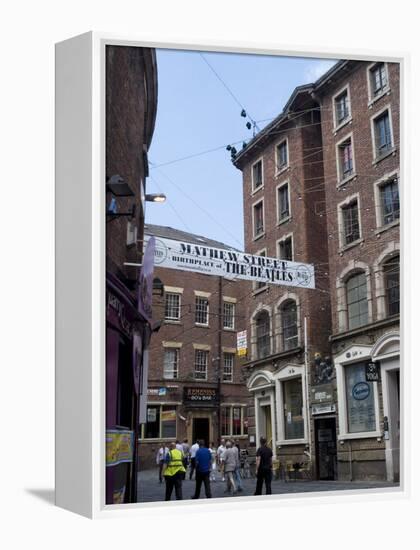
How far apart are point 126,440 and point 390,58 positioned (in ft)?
24.6

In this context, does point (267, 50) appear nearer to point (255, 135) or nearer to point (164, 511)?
point (255, 135)

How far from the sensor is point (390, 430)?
13695 millimetres

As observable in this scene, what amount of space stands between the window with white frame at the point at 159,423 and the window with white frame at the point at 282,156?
207 inches

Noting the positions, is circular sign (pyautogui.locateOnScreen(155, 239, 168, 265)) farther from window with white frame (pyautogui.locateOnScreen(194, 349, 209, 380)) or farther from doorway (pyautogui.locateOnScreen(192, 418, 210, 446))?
doorway (pyautogui.locateOnScreen(192, 418, 210, 446))

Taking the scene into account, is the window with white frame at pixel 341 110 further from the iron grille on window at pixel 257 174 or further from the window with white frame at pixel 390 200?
the iron grille on window at pixel 257 174

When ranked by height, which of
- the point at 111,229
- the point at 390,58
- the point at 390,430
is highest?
the point at 390,58

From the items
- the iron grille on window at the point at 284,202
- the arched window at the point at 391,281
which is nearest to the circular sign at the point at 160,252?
the iron grille on window at the point at 284,202

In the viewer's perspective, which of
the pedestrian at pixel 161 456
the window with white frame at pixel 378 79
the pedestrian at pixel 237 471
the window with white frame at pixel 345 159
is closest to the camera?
the pedestrian at pixel 161 456

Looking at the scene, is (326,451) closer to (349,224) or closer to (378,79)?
(349,224)

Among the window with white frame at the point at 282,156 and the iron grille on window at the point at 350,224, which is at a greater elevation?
the window with white frame at the point at 282,156

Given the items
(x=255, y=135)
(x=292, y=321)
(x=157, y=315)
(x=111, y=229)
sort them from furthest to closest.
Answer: (x=292, y=321) → (x=255, y=135) → (x=157, y=315) → (x=111, y=229)

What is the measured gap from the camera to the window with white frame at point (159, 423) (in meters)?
12.1

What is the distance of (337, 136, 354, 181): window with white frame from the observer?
48.1 ft
